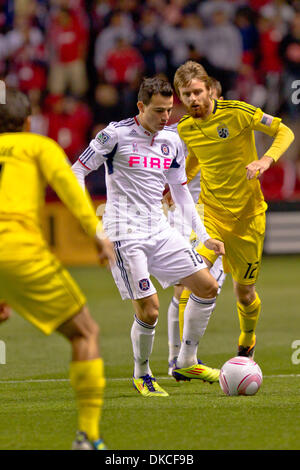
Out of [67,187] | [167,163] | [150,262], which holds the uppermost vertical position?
[167,163]

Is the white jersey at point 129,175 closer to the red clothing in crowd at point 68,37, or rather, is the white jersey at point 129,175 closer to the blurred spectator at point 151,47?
the blurred spectator at point 151,47

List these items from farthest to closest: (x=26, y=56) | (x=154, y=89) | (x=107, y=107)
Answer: (x=26, y=56), (x=107, y=107), (x=154, y=89)

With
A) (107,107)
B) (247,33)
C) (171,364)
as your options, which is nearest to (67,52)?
(107,107)

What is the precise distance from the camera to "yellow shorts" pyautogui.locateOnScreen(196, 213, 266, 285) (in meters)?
7.28

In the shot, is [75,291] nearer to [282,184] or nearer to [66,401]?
[66,401]

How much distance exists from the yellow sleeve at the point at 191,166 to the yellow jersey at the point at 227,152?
13cm

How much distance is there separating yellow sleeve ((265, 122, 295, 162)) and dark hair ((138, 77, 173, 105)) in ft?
3.09

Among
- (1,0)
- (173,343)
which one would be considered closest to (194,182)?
(173,343)

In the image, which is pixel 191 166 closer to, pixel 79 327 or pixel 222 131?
pixel 222 131

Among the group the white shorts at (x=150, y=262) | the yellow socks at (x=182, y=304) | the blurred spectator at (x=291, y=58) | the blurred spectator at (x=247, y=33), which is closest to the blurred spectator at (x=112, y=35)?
the blurred spectator at (x=247, y=33)

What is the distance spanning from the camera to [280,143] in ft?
22.5

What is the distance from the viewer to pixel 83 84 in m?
17.4

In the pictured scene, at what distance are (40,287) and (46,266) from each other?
0.36 ft

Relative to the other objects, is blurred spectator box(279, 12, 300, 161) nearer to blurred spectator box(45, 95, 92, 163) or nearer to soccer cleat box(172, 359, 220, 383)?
blurred spectator box(45, 95, 92, 163)
